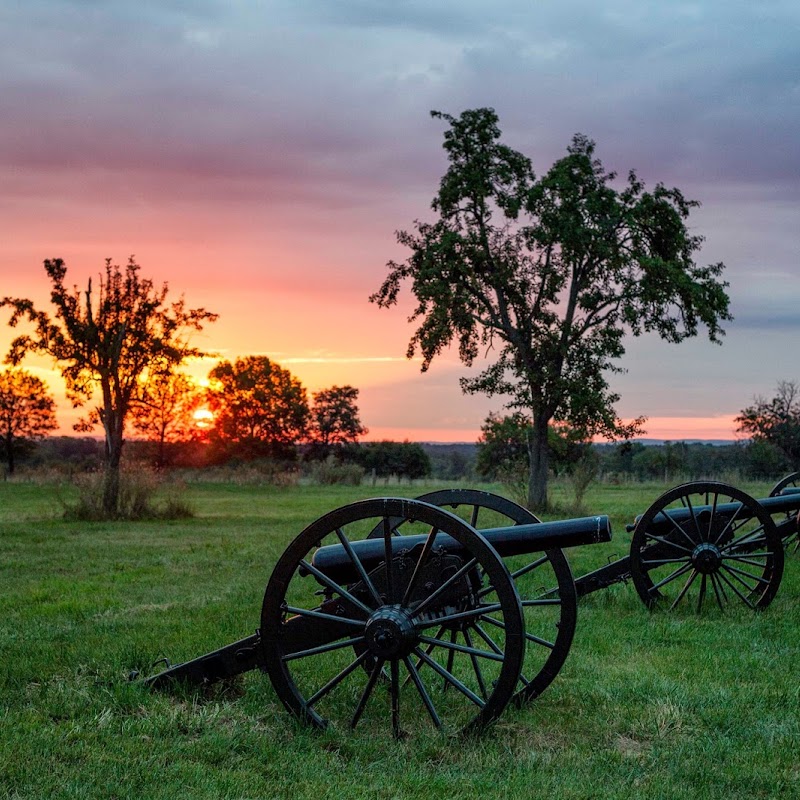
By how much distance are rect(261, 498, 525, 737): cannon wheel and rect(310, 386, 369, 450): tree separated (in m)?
66.4

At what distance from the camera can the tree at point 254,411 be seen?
70812 millimetres

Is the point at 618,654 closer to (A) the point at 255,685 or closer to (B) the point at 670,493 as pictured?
(B) the point at 670,493

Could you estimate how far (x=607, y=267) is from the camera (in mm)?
26094

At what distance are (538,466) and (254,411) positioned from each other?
46859 mm

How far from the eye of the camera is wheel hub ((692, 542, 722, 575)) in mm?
9656

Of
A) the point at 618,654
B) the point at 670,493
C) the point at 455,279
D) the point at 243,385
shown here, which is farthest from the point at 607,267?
the point at 243,385

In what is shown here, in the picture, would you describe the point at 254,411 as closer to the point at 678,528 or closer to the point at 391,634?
the point at 678,528

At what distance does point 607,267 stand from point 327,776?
22.6 meters

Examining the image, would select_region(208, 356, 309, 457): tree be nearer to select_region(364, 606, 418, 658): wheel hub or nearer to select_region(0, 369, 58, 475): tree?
select_region(0, 369, 58, 475): tree

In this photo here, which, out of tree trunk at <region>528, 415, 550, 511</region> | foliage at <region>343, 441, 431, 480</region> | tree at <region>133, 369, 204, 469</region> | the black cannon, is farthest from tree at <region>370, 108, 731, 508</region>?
foliage at <region>343, 441, 431, 480</region>

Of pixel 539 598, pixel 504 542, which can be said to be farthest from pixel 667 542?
pixel 504 542

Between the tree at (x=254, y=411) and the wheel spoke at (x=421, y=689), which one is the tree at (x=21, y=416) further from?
the wheel spoke at (x=421, y=689)

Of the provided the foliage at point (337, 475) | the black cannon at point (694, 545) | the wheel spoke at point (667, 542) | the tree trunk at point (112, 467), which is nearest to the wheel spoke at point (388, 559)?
the black cannon at point (694, 545)

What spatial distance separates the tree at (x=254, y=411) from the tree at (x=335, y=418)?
44.1 inches
